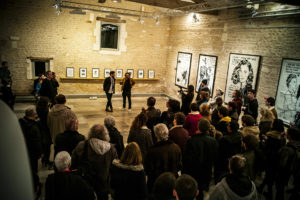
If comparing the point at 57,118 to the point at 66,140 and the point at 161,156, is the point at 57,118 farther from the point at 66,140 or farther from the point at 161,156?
the point at 161,156

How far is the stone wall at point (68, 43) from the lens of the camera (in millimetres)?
9742

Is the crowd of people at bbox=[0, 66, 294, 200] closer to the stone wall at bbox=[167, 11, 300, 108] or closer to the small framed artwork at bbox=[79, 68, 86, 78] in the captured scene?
the stone wall at bbox=[167, 11, 300, 108]

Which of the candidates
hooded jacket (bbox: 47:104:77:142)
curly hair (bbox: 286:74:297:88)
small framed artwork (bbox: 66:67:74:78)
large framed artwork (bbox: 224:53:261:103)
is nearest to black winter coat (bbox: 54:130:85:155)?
hooded jacket (bbox: 47:104:77:142)

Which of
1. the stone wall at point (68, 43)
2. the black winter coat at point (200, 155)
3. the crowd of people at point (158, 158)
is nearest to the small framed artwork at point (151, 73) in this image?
the stone wall at point (68, 43)

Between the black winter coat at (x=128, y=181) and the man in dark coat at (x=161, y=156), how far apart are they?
1.75ft

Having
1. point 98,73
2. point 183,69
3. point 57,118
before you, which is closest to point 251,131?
point 57,118

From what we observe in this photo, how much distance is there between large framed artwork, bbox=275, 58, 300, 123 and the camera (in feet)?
20.7

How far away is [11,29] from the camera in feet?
31.6

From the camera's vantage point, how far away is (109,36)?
38.0 feet

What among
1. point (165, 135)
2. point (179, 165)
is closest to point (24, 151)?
point (165, 135)

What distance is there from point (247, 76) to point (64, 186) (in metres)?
7.39

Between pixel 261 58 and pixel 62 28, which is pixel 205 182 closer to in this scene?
pixel 261 58

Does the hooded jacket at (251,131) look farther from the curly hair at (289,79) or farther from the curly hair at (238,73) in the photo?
the curly hair at (238,73)

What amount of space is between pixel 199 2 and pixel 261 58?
3.22 metres
